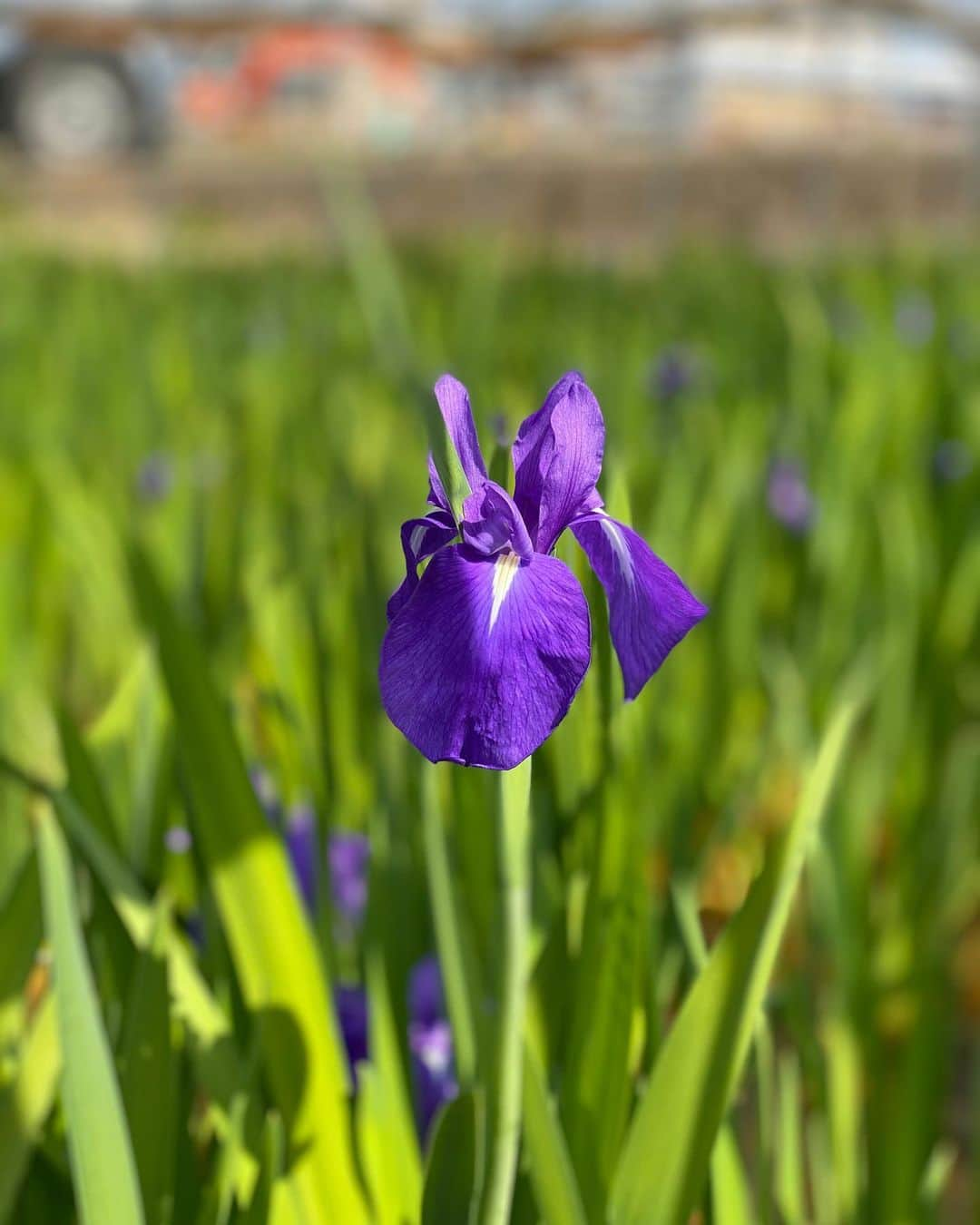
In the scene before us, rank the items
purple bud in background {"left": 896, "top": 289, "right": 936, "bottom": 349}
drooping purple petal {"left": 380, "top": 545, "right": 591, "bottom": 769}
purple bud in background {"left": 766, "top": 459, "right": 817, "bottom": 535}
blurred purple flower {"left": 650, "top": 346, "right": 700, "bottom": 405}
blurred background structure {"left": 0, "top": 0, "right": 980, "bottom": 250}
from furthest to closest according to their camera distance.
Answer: blurred background structure {"left": 0, "top": 0, "right": 980, "bottom": 250}
purple bud in background {"left": 896, "top": 289, "right": 936, "bottom": 349}
blurred purple flower {"left": 650, "top": 346, "right": 700, "bottom": 405}
purple bud in background {"left": 766, "top": 459, "right": 817, "bottom": 535}
drooping purple petal {"left": 380, "top": 545, "right": 591, "bottom": 769}

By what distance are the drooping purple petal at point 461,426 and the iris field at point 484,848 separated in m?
0.04

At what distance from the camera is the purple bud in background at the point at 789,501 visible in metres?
1.45

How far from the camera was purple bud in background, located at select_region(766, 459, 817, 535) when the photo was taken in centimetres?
145

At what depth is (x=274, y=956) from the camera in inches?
21.6

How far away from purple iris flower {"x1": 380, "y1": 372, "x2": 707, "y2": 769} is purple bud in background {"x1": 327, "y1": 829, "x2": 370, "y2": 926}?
0.48 meters

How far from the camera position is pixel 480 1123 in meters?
0.44

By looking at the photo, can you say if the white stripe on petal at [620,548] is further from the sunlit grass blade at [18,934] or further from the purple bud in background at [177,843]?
the purple bud in background at [177,843]

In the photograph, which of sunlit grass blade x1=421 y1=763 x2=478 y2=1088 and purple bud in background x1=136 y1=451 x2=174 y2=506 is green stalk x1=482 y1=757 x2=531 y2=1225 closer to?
sunlit grass blade x1=421 y1=763 x2=478 y2=1088

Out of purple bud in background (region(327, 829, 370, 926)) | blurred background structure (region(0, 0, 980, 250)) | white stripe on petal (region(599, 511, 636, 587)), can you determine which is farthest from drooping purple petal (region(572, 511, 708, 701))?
blurred background structure (region(0, 0, 980, 250))

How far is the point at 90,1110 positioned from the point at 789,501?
1.17 m

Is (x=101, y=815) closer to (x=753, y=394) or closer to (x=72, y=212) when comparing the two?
(x=753, y=394)

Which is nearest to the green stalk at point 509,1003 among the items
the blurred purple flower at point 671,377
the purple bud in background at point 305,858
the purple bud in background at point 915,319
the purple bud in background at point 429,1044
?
the purple bud in background at point 429,1044

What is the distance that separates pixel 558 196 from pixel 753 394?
4930 millimetres

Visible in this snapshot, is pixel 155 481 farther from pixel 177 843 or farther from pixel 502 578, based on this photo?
pixel 502 578
